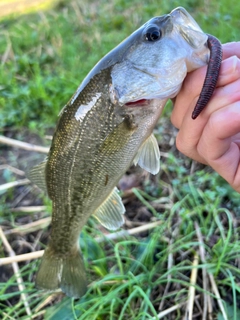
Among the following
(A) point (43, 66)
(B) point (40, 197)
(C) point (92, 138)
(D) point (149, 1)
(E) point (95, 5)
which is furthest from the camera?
(E) point (95, 5)

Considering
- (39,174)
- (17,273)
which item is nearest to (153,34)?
(39,174)

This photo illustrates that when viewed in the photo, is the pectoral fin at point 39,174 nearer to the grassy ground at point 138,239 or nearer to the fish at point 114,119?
the fish at point 114,119

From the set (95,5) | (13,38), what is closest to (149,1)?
(95,5)

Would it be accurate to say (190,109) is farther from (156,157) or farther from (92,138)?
(92,138)

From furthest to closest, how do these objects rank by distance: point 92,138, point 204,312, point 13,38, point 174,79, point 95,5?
1. point 95,5
2. point 13,38
3. point 204,312
4. point 92,138
5. point 174,79

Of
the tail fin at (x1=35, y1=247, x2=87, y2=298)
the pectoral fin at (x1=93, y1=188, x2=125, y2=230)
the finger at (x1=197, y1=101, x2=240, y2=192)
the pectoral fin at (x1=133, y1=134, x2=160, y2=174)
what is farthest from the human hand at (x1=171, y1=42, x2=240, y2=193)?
the tail fin at (x1=35, y1=247, x2=87, y2=298)

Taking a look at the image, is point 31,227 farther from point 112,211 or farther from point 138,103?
point 138,103
